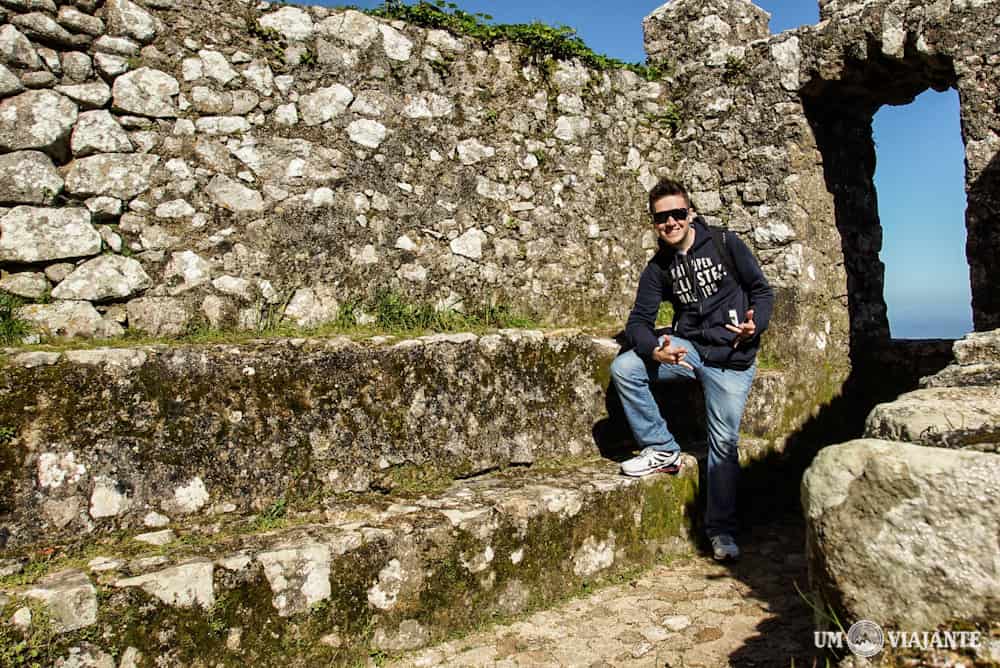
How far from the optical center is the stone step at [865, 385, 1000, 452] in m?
1.90

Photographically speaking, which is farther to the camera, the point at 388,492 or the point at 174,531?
the point at 388,492

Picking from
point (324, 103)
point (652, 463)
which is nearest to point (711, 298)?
point (652, 463)

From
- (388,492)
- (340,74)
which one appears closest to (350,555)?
(388,492)

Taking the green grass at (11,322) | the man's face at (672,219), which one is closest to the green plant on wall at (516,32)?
the man's face at (672,219)

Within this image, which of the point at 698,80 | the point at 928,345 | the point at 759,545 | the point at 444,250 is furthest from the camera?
the point at 698,80

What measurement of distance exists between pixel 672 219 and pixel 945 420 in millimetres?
1884

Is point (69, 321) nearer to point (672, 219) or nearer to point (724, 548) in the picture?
point (672, 219)

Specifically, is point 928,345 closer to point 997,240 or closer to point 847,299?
point 847,299

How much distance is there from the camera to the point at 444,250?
4262mm

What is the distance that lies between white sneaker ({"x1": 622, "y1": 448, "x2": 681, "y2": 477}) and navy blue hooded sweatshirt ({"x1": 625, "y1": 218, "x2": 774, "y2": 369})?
50 cm

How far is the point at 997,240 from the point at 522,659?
3.41m

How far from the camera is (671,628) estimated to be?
9.76 ft

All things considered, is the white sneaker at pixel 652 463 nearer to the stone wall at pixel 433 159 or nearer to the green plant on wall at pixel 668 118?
the stone wall at pixel 433 159

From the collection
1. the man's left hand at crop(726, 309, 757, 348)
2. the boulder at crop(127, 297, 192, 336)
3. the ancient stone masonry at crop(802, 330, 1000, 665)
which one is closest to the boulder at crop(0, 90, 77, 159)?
the boulder at crop(127, 297, 192, 336)
